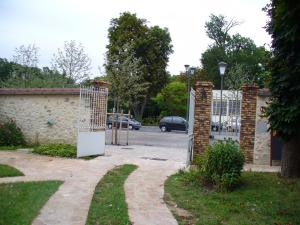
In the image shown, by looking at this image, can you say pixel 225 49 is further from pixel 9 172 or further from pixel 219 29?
pixel 9 172

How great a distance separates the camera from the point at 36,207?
7.28 m

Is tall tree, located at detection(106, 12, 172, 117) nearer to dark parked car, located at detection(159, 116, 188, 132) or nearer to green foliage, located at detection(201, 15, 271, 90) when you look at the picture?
dark parked car, located at detection(159, 116, 188, 132)

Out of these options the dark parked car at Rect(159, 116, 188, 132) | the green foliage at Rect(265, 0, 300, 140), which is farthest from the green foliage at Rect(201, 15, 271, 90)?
the green foliage at Rect(265, 0, 300, 140)

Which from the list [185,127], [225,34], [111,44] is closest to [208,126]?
[185,127]

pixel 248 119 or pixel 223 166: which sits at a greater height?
pixel 248 119

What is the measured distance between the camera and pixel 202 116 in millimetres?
13914

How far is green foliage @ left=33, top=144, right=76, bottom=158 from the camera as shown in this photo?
1448 cm

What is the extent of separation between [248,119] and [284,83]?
4.10 m

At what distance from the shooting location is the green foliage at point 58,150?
1448 centimetres

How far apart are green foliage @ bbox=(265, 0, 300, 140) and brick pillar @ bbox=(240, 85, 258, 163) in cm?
305

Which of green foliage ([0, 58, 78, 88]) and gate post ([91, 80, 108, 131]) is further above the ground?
green foliage ([0, 58, 78, 88])

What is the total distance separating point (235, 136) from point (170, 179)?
461 cm

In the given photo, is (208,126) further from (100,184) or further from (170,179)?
(100,184)

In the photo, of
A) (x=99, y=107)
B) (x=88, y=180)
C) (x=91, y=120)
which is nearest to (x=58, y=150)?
(x=91, y=120)
